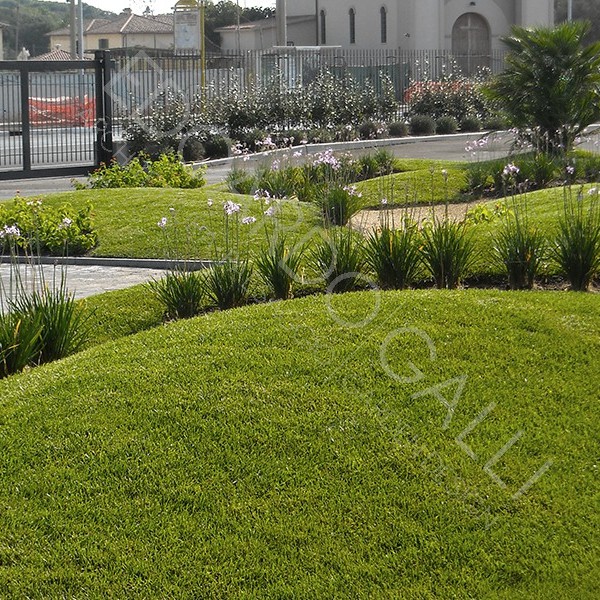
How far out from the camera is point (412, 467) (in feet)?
18.8

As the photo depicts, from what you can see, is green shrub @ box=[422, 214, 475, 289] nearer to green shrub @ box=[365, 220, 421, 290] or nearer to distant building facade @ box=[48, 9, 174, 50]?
green shrub @ box=[365, 220, 421, 290]

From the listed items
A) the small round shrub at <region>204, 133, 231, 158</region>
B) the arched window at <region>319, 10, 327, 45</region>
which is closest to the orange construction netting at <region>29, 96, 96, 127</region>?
the small round shrub at <region>204, 133, 231, 158</region>

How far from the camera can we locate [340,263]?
887 cm

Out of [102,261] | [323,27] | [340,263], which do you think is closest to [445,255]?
[340,263]

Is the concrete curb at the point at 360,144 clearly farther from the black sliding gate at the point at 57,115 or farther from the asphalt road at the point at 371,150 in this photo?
the black sliding gate at the point at 57,115

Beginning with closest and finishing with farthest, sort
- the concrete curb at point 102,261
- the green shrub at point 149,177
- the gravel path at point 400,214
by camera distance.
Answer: the concrete curb at point 102,261
the gravel path at point 400,214
the green shrub at point 149,177

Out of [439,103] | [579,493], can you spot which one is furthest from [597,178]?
[439,103]

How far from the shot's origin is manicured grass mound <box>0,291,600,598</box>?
508 centimetres

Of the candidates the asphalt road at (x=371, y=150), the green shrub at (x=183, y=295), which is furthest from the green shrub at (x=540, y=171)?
the green shrub at (x=183, y=295)

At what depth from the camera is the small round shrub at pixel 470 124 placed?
3553cm

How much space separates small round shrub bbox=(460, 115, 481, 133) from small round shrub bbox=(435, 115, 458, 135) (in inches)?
26.7

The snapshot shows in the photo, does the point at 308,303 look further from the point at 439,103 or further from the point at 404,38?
the point at 404,38

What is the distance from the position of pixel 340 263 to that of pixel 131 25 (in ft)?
278

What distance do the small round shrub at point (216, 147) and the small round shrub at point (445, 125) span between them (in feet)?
33.1
